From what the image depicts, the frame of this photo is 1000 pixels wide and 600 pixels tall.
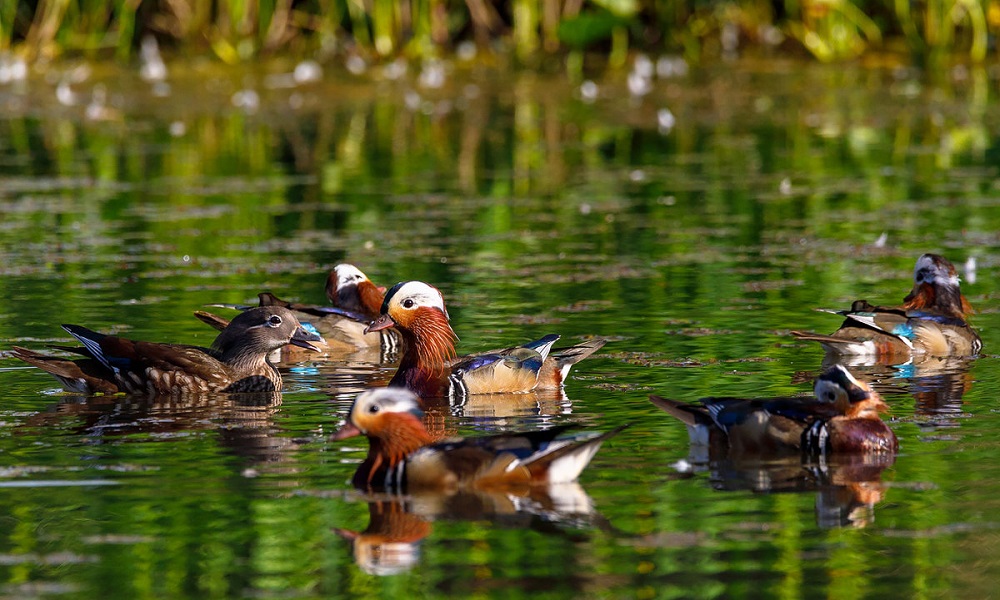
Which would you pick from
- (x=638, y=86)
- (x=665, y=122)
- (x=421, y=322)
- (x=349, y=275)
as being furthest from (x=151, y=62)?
(x=421, y=322)

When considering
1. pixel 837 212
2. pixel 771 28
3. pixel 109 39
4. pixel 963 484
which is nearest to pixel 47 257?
pixel 837 212

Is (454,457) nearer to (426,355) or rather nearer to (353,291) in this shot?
(426,355)

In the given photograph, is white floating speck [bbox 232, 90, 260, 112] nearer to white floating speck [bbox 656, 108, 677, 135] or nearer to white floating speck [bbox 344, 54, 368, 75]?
white floating speck [bbox 344, 54, 368, 75]

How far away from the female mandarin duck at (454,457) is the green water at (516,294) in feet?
0.60

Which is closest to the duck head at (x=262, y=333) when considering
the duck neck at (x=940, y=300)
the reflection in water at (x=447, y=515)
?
the reflection in water at (x=447, y=515)

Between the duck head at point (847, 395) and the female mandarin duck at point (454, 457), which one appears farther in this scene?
the duck head at point (847, 395)

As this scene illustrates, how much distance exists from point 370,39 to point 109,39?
3454 mm

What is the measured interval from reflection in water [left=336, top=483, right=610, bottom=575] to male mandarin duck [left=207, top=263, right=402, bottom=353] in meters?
3.59

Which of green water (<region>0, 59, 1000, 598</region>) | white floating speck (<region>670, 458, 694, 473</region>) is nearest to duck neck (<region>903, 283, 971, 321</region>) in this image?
green water (<region>0, 59, 1000, 598</region>)

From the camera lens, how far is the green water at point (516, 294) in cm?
640

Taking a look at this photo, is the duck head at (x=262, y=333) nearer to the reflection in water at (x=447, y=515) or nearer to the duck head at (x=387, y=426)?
the duck head at (x=387, y=426)

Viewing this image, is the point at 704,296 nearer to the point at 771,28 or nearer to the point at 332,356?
the point at 332,356

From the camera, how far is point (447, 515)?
274 inches

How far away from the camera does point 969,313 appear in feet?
36.3
